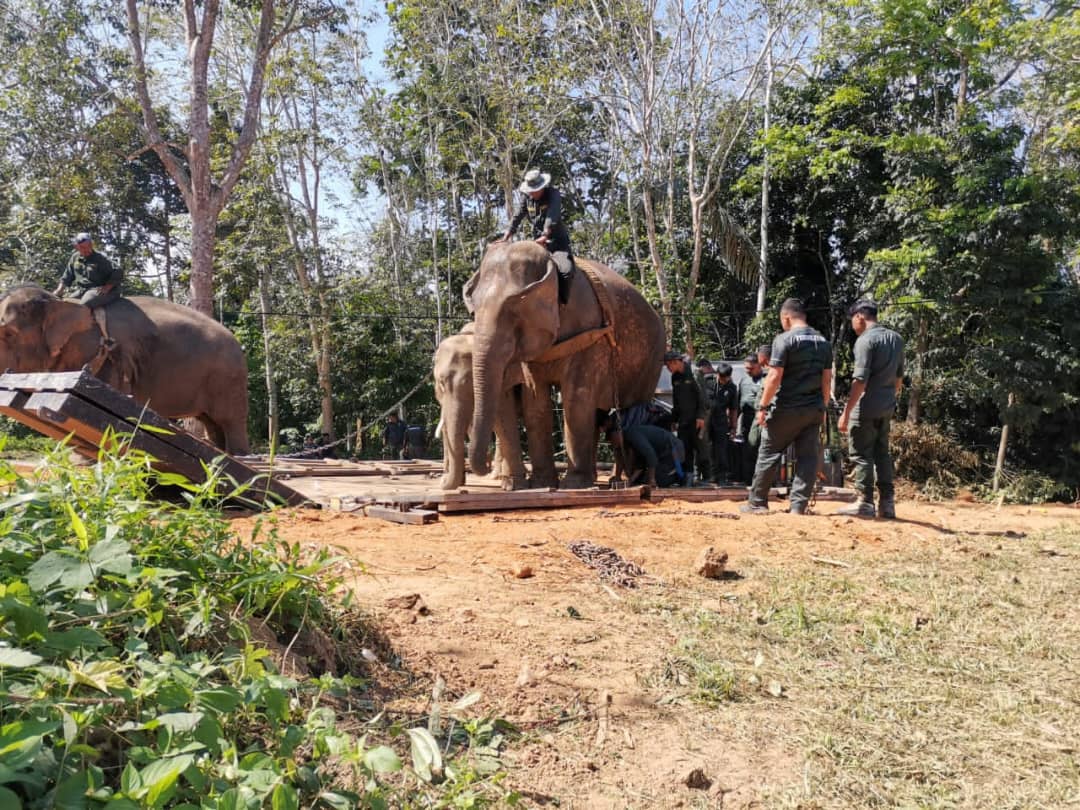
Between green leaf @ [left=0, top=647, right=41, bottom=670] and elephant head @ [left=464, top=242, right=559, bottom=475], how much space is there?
6.47 m

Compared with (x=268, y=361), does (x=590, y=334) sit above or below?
below

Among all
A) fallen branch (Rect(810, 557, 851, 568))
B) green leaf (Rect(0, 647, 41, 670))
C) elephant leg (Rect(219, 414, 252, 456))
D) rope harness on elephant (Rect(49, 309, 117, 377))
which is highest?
rope harness on elephant (Rect(49, 309, 117, 377))

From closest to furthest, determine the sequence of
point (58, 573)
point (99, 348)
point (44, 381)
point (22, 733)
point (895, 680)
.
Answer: point (22, 733) → point (58, 573) → point (895, 680) → point (44, 381) → point (99, 348)

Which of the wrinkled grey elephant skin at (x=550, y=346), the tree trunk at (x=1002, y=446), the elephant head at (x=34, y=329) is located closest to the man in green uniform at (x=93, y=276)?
the elephant head at (x=34, y=329)

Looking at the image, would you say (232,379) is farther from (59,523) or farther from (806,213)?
(806,213)

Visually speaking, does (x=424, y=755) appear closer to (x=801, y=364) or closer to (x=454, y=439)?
(x=801, y=364)

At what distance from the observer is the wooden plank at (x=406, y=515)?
6383mm

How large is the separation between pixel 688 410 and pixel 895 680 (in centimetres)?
798

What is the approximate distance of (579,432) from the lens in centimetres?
939

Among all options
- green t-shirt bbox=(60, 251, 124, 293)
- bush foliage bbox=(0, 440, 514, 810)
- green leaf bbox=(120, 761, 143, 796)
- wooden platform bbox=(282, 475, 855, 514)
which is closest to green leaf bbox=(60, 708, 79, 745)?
bush foliage bbox=(0, 440, 514, 810)

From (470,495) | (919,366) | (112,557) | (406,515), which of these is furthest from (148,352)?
(919,366)

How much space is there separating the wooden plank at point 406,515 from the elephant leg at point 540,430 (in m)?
3.18

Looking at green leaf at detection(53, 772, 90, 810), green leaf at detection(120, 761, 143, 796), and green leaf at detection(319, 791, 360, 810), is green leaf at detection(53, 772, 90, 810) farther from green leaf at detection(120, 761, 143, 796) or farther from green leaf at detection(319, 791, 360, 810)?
green leaf at detection(319, 791, 360, 810)

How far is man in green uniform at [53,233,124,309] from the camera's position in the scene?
990 cm
